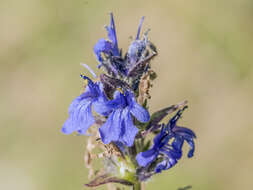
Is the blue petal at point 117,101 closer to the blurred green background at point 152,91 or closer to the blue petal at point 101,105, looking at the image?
the blue petal at point 101,105

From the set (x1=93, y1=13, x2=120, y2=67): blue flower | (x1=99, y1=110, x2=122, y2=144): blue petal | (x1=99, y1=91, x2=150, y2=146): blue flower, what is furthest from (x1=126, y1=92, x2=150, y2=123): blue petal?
(x1=93, y1=13, x2=120, y2=67): blue flower

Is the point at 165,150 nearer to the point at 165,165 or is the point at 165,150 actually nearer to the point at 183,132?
the point at 165,165

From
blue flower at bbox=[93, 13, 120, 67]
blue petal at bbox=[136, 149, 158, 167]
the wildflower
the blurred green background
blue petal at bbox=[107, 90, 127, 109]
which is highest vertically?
the blurred green background

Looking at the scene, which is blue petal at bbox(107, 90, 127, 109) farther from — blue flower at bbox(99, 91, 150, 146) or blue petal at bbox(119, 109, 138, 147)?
blue petal at bbox(119, 109, 138, 147)

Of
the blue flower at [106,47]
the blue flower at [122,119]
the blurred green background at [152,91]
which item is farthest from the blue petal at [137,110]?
the blurred green background at [152,91]

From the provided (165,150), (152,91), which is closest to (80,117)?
(165,150)

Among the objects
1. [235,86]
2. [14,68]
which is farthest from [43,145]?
[235,86]
